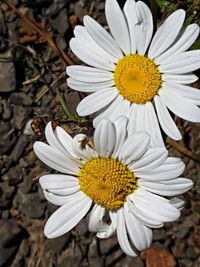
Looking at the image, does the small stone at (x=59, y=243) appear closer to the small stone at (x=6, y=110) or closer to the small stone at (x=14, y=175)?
the small stone at (x=14, y=175)

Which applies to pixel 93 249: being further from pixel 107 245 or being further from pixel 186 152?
pixel 186 152

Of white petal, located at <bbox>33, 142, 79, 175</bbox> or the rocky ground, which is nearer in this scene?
white petal, located at <bbox>33, 142, 79, 175</bbox>

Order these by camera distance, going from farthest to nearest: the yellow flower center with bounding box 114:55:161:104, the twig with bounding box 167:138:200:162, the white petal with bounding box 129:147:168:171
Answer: the twig with bounding box 167:138:200:162, the yellow flower center with bounding box 114:55:161:104, the white petal with bounding box 129:147:168:171

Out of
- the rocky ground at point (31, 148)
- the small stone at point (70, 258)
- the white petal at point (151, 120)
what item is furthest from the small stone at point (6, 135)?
the white petal at point (151, 120)

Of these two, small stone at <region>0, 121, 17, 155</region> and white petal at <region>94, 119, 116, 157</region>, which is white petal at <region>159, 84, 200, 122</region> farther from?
small stone at <region>0, 121, 17, 155</region>

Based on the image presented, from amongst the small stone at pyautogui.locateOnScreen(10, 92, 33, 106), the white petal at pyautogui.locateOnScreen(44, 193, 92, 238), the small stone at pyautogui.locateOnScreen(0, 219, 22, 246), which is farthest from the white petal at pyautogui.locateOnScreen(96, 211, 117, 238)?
the small stone at pyautogui.locateOnScreen(10, 92, 33, 106)

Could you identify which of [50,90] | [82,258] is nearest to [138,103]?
[50,90]
